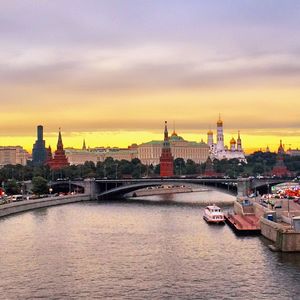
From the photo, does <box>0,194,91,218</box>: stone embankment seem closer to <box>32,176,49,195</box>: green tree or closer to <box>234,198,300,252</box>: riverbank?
<box>32,176,49,195</box>: green tree

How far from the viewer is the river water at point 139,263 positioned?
38.9m

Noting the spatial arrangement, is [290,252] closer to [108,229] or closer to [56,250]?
[56,250]

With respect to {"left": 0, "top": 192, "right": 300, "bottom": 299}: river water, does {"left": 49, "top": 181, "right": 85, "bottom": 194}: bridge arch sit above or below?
above

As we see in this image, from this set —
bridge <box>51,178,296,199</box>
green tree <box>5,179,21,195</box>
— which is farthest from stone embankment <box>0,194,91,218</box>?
green tree <box>5,179,21,195</box>

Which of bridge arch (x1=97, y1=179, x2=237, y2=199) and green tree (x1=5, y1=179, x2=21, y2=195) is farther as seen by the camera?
green tree (x1=5, y1=179, x2=21, y2=195)

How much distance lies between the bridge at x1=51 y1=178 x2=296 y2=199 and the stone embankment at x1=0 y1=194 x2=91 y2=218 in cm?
396

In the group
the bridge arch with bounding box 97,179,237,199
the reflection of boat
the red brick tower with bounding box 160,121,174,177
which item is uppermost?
the red brick tower with bounding box 160,121,174,177

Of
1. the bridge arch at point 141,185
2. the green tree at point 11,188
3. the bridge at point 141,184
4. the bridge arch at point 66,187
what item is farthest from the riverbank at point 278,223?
the bridge arch at point 66,187

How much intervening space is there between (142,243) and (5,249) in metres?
10.6

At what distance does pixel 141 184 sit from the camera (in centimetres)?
11806

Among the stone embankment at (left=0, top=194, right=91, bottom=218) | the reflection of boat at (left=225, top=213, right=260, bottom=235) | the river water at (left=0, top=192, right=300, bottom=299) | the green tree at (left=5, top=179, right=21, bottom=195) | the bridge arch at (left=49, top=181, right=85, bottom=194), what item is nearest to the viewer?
the river water at (left=0, top=192, right=300, bottom=299)

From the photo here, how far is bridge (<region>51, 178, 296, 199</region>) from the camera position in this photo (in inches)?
4370

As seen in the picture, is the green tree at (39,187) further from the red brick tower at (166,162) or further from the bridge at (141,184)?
the red brick tower at (166,162)

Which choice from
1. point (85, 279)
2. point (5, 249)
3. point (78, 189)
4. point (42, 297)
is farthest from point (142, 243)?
point (78, 189)
